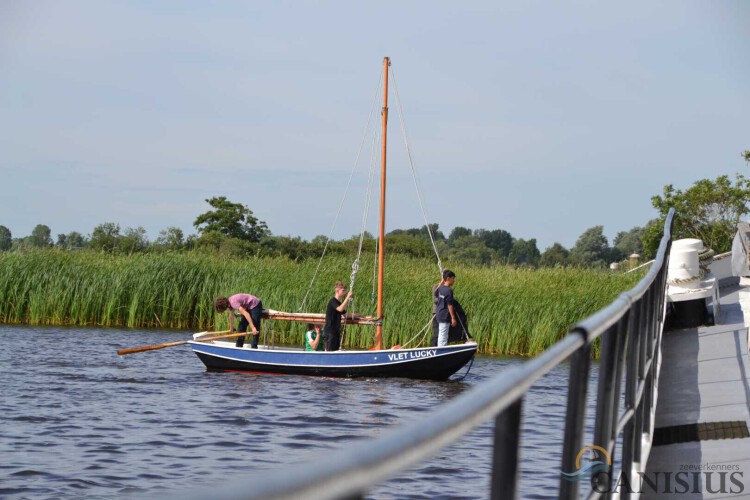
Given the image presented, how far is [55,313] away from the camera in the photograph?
3219 centimetres

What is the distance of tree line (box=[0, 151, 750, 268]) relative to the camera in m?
46.3

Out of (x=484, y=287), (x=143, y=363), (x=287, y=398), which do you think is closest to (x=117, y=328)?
(x=143, y=363)

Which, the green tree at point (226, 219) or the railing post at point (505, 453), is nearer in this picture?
the railing post at point (505, 453)

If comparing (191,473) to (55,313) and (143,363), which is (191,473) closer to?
(143,363)

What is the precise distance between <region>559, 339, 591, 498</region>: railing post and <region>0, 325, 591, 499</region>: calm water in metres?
3.40

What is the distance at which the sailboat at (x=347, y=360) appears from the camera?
74.0ft

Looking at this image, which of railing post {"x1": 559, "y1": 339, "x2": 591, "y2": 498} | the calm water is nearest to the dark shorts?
the calm water

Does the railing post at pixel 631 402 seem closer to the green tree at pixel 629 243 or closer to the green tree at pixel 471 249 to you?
the green tree at pixel 471 249

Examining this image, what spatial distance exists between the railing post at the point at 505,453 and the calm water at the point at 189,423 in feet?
14.2

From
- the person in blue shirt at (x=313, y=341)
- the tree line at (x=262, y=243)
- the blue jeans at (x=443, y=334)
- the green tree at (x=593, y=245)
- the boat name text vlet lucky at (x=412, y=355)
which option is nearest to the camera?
the boat name text vlet lucky at (x=412, y=355)

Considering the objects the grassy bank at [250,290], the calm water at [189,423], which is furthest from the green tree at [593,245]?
the calm water at [189,423]

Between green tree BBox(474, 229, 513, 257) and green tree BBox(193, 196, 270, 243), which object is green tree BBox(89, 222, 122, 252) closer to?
green tree BBox(193, 196, 270, 243)

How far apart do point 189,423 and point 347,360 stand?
268 inches

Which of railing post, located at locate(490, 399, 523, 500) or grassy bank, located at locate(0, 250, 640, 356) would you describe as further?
grassy bank, located at locate(0, 250, 640, 356)
